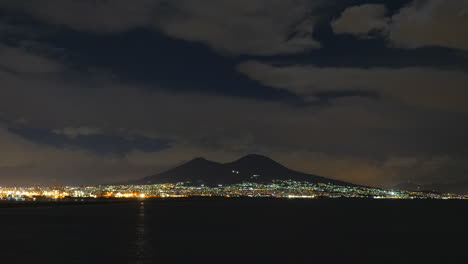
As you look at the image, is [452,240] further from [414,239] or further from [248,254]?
[248,254]

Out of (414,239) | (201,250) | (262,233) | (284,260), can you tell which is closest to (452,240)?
(414,239)

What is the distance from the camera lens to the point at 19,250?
4028cm

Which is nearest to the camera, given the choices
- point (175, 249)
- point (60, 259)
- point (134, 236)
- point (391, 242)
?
point (60, 259)

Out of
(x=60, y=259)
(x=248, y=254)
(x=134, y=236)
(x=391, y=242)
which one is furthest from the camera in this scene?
(x=134, y=236)

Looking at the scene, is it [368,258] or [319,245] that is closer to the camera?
[368,258]

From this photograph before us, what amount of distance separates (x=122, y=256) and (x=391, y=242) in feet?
93.1

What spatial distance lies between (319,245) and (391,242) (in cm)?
908

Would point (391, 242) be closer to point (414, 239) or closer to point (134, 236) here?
point (414, 239)

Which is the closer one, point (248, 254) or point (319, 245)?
point (248, 254)

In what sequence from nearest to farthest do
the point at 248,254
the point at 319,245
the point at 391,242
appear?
the point at 248,254
the point at 319,245
the point at 391,242

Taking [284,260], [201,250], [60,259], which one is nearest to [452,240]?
[284,260]

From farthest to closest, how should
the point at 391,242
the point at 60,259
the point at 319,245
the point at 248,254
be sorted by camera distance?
the point at 391,242 → the point at 319,245 → the point at 248,254 → the point at 60,259

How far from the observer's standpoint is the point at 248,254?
3944 centimetres

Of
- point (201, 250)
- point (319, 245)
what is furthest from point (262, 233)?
point (201, 250)
